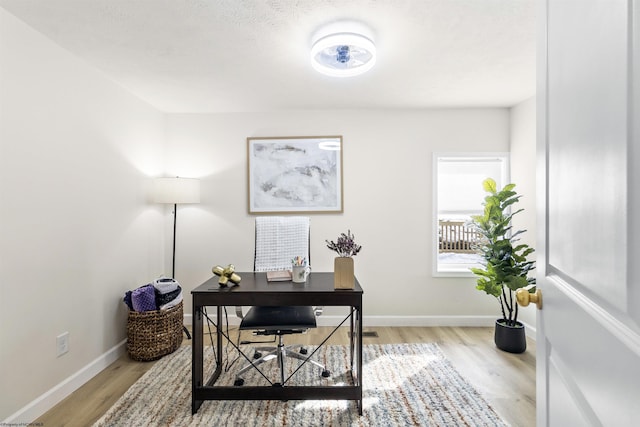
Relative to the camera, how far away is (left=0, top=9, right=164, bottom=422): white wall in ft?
6.37

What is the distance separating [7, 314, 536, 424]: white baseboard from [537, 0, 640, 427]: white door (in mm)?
2720

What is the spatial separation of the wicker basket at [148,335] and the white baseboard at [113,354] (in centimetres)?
22

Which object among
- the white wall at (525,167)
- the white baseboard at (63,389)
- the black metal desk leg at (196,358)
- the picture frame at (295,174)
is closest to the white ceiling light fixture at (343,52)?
the picture frame at (295,174)

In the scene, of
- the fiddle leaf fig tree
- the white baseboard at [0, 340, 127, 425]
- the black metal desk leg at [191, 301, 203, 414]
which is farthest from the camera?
the fiddle leaf fig tree

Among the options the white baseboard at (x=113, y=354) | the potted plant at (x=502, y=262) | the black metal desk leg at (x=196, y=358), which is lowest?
the white baseboard at (x=113, y=354)

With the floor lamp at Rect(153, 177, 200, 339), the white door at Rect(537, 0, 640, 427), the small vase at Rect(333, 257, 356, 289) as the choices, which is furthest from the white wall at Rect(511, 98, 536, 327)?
the floor lamp at Rect(153, 177, 200, 339)

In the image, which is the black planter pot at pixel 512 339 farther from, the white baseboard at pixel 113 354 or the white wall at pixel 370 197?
the white wall at pixel 370 197

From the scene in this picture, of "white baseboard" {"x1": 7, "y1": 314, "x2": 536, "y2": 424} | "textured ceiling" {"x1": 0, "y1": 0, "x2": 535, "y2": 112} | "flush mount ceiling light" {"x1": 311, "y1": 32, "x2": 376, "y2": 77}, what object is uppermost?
"textured ceiling" {"x1": 0, "y1": 0, "x2": 535, "y2": 112}

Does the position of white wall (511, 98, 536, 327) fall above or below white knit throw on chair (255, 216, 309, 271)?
above

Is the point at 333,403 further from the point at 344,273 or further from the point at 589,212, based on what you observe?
the point at 589,212

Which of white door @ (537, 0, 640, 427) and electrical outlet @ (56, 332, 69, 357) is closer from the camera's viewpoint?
white door @ (537, 0, 640, 427)

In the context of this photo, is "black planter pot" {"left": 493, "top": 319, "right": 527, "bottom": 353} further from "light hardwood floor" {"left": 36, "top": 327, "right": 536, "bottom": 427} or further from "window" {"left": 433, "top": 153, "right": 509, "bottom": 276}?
"window" {"left": 433, "top": 153, "right": 509, "bottom": 276}

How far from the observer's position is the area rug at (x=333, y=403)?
6.68ft

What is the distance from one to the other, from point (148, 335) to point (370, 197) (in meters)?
2.54
